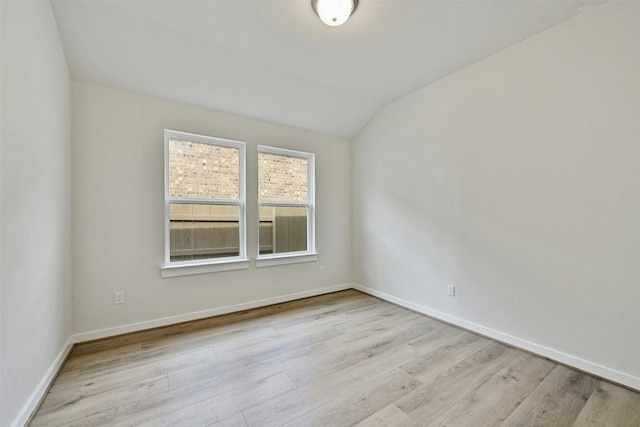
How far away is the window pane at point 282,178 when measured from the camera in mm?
3574

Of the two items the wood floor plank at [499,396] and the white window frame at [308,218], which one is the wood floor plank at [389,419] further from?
the white window frame at [308,218]

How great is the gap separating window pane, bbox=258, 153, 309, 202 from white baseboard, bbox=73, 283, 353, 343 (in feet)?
4.52

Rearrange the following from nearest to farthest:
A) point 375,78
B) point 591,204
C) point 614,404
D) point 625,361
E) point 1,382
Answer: point 1,382 → point 614,404 → point 625,361 → point 591,204 → point 375,78

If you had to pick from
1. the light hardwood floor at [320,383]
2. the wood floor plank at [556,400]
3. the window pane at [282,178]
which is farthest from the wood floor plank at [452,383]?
the window pane at [282,178]

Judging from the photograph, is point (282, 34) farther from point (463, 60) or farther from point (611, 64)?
point (611, 64)

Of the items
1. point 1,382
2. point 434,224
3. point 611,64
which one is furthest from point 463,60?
point 1,382

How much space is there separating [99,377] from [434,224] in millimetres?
3377

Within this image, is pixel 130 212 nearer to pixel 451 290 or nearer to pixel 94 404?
pixel 94 404

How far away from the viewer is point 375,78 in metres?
3.03

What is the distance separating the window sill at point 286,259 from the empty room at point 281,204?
3cm

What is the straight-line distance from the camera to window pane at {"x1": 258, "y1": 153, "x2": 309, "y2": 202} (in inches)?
141

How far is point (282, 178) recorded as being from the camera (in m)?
3.74

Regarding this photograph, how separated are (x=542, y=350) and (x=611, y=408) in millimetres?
601

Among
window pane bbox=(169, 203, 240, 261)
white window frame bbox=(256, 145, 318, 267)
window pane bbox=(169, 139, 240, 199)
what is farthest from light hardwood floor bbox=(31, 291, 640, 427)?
window pane bbox=(169, 139, 240, 199)
